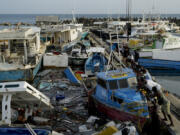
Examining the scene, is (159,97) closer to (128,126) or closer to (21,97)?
(128,126)

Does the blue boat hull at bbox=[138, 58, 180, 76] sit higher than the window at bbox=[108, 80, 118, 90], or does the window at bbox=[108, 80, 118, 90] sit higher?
the window at bbox=[108, 80, 118, 90]

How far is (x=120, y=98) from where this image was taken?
32.0ft

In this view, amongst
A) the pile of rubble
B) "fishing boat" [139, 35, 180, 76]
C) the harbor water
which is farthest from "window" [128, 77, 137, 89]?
"fishing boat" [139, 35, 180, 76]

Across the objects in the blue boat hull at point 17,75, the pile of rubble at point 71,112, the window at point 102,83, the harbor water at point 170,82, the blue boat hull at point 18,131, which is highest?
the window at point 102,83

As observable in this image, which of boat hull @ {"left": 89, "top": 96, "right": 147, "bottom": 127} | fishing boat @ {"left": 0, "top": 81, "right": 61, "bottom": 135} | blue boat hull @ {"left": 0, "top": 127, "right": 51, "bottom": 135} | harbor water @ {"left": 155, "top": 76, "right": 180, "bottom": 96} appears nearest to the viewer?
blue boat hull @ {"left": 0, "top": 127, "right": 51, "bottom": 135}

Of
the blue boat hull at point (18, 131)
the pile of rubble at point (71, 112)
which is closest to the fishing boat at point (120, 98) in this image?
the pile of rubble at point (71, 112)

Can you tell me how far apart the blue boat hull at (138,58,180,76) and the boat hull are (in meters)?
15.2

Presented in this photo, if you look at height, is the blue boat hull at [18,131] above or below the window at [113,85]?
below

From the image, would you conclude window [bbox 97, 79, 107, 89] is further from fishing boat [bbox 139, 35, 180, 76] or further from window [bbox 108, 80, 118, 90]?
fishing boat [bbox 139, 35, 180, 76]

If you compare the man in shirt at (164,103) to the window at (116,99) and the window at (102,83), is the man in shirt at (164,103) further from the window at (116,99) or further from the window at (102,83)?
the window at (102,83)

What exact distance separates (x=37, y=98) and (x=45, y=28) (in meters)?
18.0

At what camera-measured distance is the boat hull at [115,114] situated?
9.34 metres

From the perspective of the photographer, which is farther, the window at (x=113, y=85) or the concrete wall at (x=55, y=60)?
the concrete wall at (x=55, y=60)

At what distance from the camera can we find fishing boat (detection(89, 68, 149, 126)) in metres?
9.36
